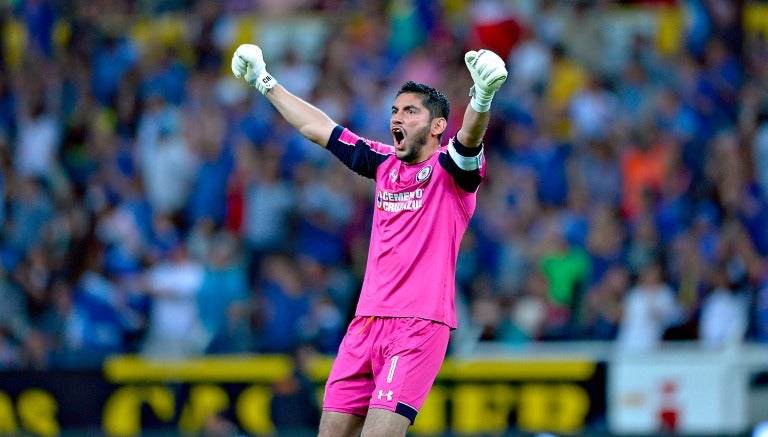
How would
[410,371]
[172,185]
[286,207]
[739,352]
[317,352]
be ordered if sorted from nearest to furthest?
1. [410,371]
2. [739,352]
3. [317,352]
4. [286,207]
5. [172,185]

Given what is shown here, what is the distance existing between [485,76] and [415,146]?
0.74m

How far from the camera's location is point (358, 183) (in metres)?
16.0

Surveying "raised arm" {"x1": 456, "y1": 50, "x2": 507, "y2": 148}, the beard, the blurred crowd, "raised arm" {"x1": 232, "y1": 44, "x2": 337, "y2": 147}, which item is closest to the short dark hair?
the beard

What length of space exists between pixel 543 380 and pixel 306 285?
2.94m

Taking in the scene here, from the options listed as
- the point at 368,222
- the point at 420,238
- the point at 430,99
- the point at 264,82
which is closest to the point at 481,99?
the point at 430,99

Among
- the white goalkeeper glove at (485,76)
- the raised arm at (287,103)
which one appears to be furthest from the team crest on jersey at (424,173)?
the raised arm at (287,103)

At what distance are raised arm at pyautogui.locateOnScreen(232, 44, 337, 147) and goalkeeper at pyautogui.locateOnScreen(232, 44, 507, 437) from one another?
58cm

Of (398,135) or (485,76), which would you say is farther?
(398,135)

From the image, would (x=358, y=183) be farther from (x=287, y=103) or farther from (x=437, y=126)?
(x=437, y=126)

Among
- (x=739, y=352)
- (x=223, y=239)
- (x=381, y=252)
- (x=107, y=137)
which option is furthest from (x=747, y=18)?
(x=381, y=252)

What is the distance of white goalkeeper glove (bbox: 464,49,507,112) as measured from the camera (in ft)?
24.7

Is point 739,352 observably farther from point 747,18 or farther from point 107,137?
point 107,137

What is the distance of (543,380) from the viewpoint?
1338 cm

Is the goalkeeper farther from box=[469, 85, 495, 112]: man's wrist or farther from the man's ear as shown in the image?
box=[469, 85, 495, 112]: man's wrist
